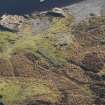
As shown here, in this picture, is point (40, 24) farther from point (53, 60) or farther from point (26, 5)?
point (53, 60)

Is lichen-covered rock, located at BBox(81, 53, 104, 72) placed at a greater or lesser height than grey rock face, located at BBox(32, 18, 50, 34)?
lesser

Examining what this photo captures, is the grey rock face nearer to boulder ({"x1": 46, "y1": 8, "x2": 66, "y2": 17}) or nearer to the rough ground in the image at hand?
boulder ({"x1": 46, "y1": 8, "x2": 66, "y2": 17})

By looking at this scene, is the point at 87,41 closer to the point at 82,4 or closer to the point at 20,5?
the point at 82,4

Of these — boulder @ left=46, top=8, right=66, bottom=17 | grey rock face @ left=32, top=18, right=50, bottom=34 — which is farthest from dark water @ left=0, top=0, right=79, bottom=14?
grey rock face @ left=32, top=18, right=50, bottom=34

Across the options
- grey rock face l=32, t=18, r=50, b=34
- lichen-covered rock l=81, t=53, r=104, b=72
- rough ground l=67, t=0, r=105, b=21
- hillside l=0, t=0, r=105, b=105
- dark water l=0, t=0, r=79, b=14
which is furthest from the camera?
dark water l=0, t=0, r=79, b=14

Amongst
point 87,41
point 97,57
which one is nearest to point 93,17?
point 87,41

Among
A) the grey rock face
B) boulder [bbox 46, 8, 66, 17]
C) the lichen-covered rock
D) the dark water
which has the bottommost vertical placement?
the lichen-covered rock

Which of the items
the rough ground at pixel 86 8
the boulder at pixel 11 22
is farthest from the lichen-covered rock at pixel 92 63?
the boulder at pixel 11 22
